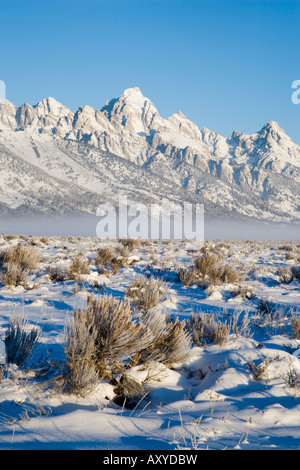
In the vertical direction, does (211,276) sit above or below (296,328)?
above

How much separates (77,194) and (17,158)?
2358 cm

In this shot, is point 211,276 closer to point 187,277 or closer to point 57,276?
point 187,277

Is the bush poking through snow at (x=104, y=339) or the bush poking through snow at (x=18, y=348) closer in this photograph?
the bush poking through snow at (x=104, y=339)

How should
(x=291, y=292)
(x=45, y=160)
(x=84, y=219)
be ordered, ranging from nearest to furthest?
(x=291, y=292), (x=84, y=219), (x=45, y=160)

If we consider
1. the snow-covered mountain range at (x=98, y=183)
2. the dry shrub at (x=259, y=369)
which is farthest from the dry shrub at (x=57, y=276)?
the snow-covered mountain range at (x=98, y=183)

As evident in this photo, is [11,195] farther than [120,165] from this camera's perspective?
No

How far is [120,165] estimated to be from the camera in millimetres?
140000

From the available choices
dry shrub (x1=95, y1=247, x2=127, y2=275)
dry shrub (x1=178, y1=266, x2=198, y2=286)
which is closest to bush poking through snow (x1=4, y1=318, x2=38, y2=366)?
dry shrub (x1=178, y1=266, x2=198, y2=286)

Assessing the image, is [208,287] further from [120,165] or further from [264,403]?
[120,165]

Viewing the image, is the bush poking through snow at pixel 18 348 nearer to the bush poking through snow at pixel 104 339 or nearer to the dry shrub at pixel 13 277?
the bush poking through snow at pixel 104 339

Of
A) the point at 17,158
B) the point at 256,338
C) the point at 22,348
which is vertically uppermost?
the point at 17,158

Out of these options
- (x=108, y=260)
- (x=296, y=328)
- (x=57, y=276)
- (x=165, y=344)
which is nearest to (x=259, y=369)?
(x=165, y=344)

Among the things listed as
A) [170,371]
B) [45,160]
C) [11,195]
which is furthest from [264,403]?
[45,160]

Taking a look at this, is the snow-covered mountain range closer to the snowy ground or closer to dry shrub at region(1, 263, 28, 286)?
dry shrub at region(1, 263, 28, 286)
